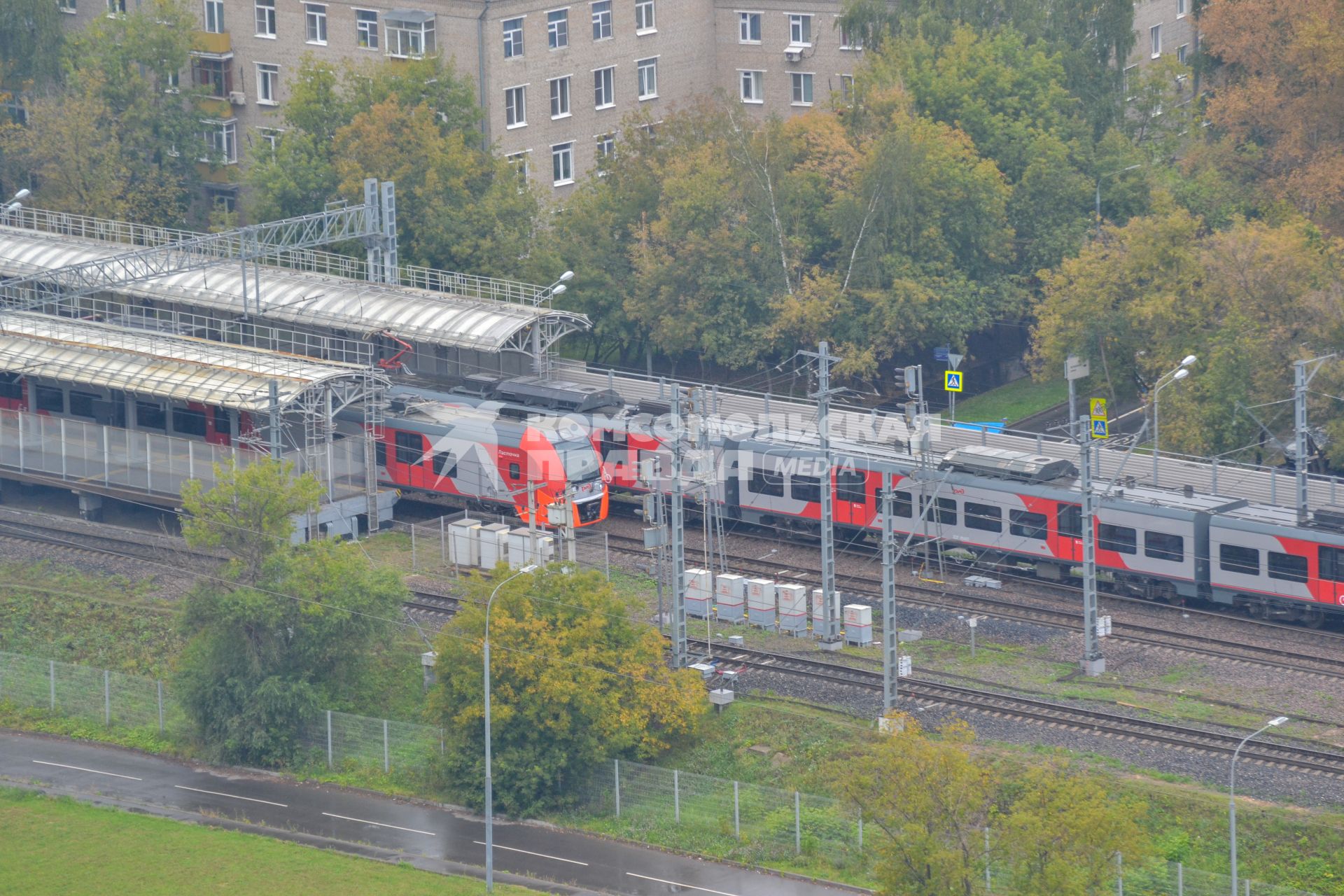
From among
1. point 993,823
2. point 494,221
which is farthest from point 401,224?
point 993,823

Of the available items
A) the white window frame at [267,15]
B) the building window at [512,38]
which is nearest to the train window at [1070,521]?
the building window at [512,38]

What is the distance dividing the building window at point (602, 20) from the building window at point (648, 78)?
2217mm

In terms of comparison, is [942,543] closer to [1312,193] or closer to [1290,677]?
[1290,677]

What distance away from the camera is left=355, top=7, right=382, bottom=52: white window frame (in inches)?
3354

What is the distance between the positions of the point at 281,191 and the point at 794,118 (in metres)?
19.6

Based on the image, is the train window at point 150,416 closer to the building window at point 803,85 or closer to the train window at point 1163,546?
the train window at point 1163,546

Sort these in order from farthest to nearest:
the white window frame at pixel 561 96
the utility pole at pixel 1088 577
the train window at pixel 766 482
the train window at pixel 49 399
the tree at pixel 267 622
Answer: the white window frame at pixel 561 96 → the train window at pixel 49 399 → the train window at pixel 766 482 → the utility pole at pixel 1088 577 → the tree at pixel 267 622

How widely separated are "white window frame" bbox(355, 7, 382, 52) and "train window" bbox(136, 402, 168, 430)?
74.9ft

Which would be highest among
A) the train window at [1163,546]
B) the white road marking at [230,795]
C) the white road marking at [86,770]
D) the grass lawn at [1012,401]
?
the grass lawn at [1012,401]

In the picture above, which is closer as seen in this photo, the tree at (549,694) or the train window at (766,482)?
the tree at (549,694)

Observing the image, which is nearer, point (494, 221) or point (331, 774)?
point (331, 774)

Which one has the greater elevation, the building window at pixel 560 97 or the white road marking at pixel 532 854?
the building window at pixel 560 97

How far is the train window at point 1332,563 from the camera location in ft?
176

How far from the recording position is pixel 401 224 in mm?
78375
